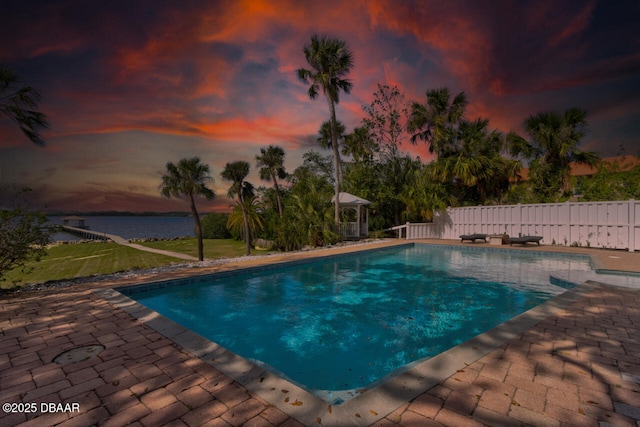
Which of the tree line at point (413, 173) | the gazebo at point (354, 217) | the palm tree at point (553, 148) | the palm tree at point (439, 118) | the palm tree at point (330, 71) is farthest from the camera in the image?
the palm tree at point (439, 118)

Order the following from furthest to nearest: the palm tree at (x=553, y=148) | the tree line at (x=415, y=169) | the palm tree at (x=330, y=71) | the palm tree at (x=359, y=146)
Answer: the palm tree at (x=359, y=146) → the palm tree at (x=330, y=71) → the tree line at (x=415, y=169) → the palm tree at (x=553, y=148)

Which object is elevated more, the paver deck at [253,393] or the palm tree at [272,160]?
the palm tree at [272,160]

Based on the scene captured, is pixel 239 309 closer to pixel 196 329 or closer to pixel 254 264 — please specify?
pixel 196 329

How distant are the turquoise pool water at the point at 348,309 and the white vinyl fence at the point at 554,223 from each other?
257 cm

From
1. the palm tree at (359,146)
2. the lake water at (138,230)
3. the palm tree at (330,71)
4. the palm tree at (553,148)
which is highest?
the palm tree at (330,71)

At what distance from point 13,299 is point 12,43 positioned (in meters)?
7.75

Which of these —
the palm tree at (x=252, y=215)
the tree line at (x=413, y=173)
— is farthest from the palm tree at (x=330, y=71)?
the palm tree at (x=252, y=215)

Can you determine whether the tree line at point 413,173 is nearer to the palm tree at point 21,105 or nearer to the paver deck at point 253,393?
the palm tree at point 21,105

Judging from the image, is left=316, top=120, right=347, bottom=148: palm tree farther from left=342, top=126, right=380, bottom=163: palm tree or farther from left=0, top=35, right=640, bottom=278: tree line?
left=342, top=126, right=380, bottom=163: palm tree

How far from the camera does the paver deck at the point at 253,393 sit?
1863 millimetres

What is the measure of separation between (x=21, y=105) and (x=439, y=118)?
18.5 meters

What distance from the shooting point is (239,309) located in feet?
18.6

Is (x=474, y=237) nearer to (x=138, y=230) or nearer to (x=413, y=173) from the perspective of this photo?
(x=413, y=173)

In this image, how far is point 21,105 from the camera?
5.75m
